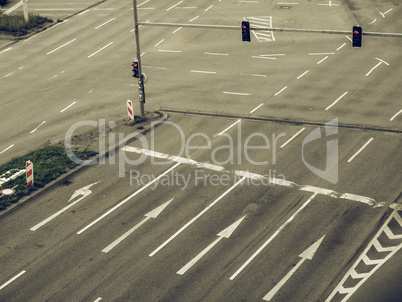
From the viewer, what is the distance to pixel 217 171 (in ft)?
118

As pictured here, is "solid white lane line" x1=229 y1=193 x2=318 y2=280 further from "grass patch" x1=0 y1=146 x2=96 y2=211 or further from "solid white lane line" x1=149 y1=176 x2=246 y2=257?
"grass patch" x1=0 y1=146 x2=96 y2=211

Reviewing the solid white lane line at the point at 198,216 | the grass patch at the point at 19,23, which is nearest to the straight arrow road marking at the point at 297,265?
the solid white lane line at the point at 198,216

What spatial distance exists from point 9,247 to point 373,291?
1600 cm

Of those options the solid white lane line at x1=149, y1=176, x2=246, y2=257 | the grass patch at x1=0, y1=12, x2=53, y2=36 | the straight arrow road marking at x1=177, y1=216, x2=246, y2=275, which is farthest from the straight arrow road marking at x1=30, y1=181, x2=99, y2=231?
the grass patch at x1=0, y1=12, x2=53, y2=36

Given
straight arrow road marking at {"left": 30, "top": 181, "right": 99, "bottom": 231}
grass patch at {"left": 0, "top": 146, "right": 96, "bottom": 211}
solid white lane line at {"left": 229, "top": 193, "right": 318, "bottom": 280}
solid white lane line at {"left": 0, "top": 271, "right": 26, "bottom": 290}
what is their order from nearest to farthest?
solid white lane line at {"left": 0, "top": 271, "right": 26, "bottom": 290}
solid white lane line at {"left": 229, "top": 193, "right": 318, "bottom": 280}
straight arrow road marking at {"left": 30, "top": 181, "right": 99, "bottom": 231}
grass patch at {"left": 0, "top": 146, "right": 96, "bottom": 211}

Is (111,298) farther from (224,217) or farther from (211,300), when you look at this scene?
(224,217)

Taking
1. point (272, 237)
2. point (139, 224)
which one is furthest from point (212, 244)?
point (139, 224)

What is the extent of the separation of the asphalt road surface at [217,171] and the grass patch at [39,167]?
3.05 ft

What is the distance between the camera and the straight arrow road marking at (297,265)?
85.3ft

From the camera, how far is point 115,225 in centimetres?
3122

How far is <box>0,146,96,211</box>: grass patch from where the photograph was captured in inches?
1351

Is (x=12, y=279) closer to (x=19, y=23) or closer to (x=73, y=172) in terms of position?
(x=73, y=172)

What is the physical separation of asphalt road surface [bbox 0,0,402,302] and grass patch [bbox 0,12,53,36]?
2428mm

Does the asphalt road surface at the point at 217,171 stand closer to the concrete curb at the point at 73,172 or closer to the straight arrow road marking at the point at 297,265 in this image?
the straight arrow road marking at the point at 297,265
